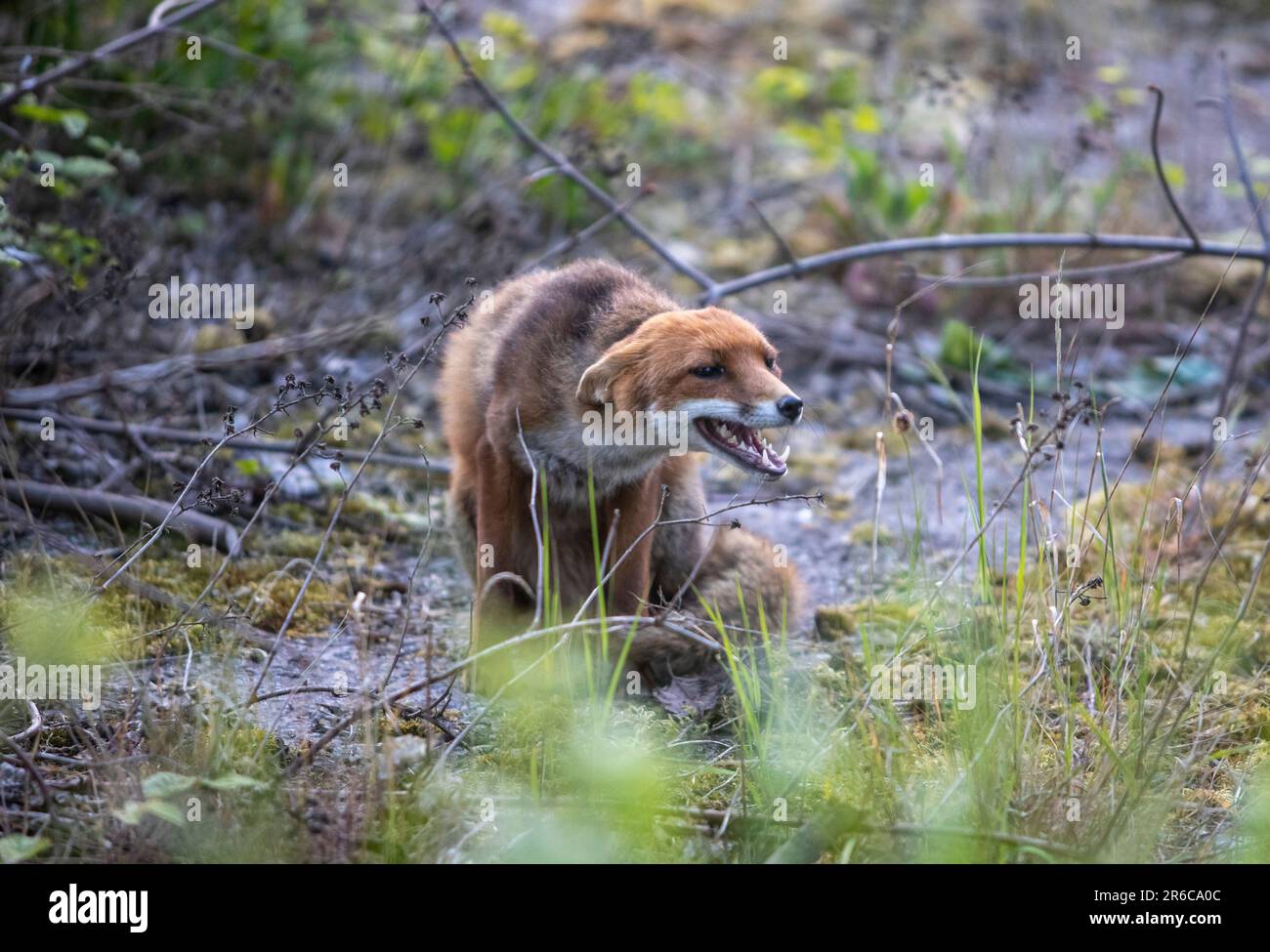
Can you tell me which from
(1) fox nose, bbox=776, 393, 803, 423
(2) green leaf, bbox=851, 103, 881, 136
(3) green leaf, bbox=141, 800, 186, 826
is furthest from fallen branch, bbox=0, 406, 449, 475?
(2) green leaf, bbox=851, 103, 881, 136

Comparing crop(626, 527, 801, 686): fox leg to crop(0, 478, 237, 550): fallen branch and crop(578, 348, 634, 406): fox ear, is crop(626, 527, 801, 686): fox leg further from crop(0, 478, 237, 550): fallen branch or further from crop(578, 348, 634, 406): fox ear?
crop(0, 478, 237, 550): fallen branch

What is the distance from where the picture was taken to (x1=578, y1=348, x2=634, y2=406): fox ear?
4.73 meters

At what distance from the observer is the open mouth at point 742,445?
191 inches

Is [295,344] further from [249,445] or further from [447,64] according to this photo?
[447,64]

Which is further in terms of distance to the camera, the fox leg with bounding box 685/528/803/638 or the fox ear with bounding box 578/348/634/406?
the fox leg with bounding box 685/528/803/638

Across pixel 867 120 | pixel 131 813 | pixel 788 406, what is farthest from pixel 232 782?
pixel 867 120

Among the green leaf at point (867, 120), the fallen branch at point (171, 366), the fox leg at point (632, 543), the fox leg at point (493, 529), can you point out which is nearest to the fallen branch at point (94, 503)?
the fallen branch at point (171, 366)

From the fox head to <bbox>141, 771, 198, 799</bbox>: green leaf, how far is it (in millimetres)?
2104

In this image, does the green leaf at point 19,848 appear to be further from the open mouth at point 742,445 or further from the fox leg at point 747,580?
the fox leg at point 747,580

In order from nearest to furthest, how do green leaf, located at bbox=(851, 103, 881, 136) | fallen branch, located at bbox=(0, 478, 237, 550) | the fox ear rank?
the fox ear, fallen branch, located at bbox=(0, 478, 237, 550), green leaf, located at bbox=(851, 103, 881, 136)

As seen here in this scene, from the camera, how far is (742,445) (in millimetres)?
4938

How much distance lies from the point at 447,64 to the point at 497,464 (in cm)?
662

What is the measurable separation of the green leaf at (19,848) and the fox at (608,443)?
1682 millimetres

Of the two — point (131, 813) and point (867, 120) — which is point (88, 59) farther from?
point (867, 120)
